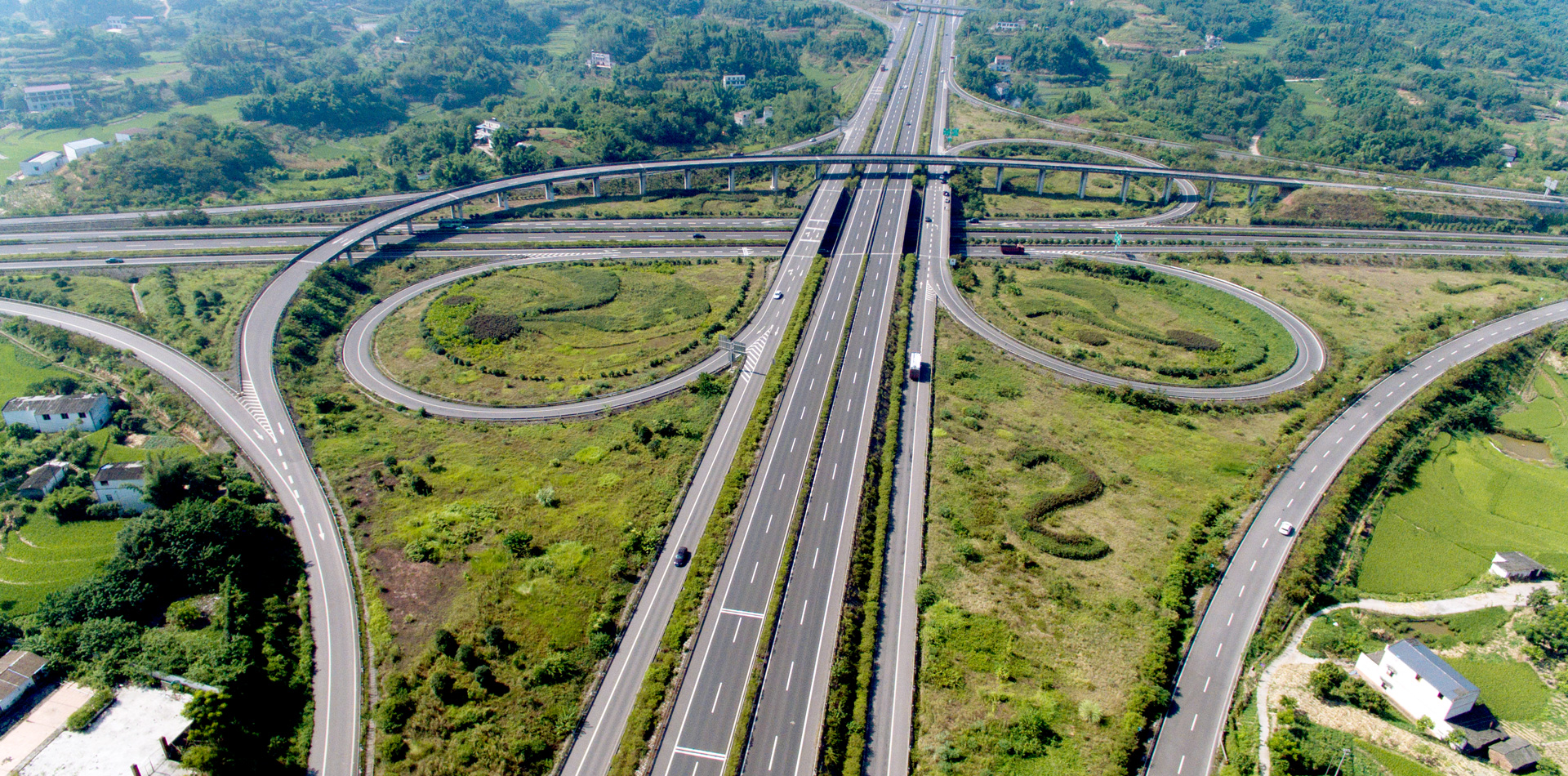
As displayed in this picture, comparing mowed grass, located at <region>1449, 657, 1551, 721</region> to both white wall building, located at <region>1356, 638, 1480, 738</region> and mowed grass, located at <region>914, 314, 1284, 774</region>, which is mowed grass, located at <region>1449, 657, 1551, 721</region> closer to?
white wall building, located at <region>1356, 638, 1480, 738</region>

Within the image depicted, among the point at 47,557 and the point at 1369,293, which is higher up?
the point at 1369,293

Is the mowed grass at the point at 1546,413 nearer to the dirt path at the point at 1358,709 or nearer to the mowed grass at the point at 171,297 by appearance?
the dirt path at the point at 1358,709

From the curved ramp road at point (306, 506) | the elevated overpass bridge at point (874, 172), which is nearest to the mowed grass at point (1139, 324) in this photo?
the elevated overpass bridge at point (874, 172)

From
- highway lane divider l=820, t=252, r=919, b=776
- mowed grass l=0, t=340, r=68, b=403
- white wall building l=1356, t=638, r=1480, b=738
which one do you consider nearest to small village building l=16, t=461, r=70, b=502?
mowed grass l=0, t=340, r=68, b=403

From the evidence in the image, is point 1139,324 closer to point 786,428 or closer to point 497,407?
point 786,428

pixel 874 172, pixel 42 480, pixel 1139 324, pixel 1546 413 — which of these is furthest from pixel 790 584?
pixel 874 172

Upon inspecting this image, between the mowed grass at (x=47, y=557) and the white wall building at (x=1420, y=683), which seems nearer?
the white wall building at (x=1420, y=683)
